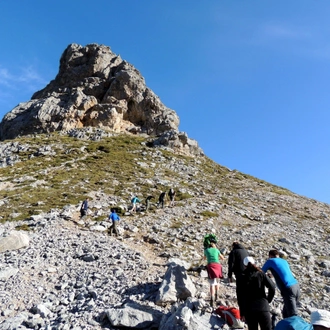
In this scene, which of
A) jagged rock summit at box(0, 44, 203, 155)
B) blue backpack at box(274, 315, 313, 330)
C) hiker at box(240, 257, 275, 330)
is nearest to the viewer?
blue backpack at box(274, 315, 313, 330)

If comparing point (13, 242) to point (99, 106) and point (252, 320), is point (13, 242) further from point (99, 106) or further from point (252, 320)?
point (99, 106)

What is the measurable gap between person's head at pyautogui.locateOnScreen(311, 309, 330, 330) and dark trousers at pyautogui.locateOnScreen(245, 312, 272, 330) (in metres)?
3.67

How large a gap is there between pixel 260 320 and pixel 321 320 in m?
3.81

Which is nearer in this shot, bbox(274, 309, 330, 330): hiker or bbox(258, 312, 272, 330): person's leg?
bbox(274, 309, 330, 330): hiker

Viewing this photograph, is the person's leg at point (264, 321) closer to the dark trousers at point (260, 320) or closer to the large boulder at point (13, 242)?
the dark trousers at point (260, 320)

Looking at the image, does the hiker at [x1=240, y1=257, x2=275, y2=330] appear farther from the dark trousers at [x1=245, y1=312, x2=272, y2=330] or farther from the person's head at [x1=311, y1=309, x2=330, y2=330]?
the person's head at [x1=311, y1=309, x2=330, y2=330]

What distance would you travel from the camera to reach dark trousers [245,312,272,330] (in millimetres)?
6787

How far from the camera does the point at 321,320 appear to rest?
3574 mm

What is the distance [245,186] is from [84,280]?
3815 cm

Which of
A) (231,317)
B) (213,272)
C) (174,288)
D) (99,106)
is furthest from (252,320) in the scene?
(99,106)

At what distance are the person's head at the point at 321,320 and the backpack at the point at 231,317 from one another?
5.18m

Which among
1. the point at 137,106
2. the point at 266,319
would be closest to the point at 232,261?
the point at 266,319

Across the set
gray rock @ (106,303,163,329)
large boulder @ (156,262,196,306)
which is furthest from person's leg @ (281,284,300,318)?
gray rock @ (106,303,163,329)

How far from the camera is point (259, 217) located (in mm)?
29297
